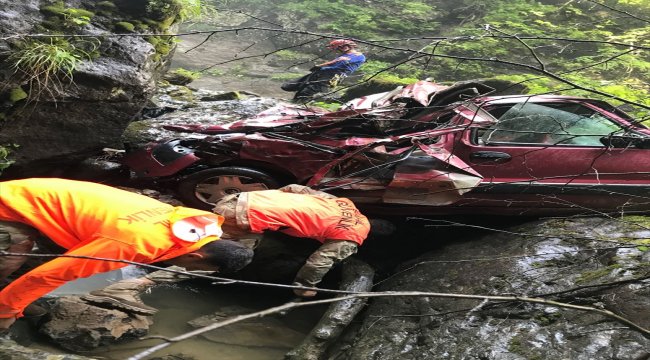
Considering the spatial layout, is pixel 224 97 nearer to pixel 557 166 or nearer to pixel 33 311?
pixel 33 311

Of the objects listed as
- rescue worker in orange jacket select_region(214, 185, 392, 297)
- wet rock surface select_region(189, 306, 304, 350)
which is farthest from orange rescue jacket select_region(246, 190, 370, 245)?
wet rock surface select_region(189, 306, 304, 350)

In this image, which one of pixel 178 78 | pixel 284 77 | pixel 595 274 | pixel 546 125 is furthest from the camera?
pixel 284 77

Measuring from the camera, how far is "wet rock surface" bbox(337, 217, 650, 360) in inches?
119

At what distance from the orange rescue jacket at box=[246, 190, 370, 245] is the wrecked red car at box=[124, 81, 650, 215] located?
59 centimetres

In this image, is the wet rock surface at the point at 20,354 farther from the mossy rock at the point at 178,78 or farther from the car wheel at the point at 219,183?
the mossy rock at the point at 178,78

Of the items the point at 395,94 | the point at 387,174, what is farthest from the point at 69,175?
the point at 395,94

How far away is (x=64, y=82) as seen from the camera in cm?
434

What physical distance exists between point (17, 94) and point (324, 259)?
9.86ft

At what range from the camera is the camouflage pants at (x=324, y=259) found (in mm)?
3906

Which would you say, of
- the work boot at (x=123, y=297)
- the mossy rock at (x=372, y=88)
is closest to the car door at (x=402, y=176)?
the work boot at (x=123, y=297)

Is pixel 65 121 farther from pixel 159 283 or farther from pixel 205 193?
pixel 159 283

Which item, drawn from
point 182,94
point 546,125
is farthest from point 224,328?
point 182,94

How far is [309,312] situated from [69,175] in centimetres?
289

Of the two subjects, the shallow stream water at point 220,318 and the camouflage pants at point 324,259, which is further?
the camouflage pants at point 324,259
